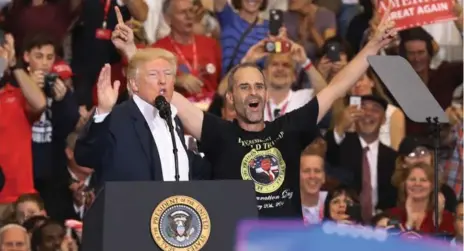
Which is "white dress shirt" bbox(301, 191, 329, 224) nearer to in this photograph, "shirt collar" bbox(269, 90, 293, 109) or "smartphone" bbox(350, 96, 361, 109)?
"shirt collar" bbox(269, 90, 293, 109)

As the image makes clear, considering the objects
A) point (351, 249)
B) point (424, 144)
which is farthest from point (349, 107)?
point (351, 249)

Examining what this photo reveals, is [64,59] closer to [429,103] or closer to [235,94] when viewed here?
[235,94]

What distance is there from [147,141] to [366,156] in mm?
3607

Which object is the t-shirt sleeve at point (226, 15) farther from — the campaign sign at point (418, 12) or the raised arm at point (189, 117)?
the raised arm at point (189, 117)

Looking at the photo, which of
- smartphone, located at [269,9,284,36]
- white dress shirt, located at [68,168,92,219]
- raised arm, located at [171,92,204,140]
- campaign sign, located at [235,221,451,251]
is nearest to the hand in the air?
white dress shirt, located at [68,168,92,219]

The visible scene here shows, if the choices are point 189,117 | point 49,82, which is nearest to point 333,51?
point 49,82

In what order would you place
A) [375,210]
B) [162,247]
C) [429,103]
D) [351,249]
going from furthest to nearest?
[375,210] → [429,103] → [162,247] → [351,249]

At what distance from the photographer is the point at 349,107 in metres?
7.10

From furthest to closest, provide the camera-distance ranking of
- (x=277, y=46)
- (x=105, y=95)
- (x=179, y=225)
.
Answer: (x=277, y=46)
(x=105, y=95)
(x=179, y=225)

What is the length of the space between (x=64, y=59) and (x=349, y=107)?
213 centimetres

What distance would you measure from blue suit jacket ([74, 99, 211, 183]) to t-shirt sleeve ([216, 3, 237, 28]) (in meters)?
3.71

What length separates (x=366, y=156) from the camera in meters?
6.95

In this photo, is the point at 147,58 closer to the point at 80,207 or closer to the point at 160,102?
the point at 160,102

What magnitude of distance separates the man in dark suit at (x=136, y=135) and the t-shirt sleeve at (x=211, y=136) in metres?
0.48
